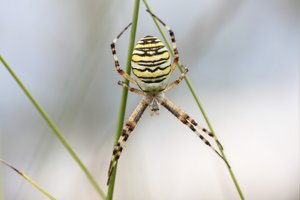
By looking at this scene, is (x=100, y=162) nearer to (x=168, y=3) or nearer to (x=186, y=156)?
(x=168, y=3)

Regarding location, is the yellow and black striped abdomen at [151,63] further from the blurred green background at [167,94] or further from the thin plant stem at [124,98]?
the blurred green background at [167,94]

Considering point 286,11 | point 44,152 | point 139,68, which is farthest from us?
point 286,11

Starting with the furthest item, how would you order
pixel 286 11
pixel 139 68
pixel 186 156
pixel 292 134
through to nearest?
pixel 186 156
pixel 286 11
pixel 292 134
pixel 139 68

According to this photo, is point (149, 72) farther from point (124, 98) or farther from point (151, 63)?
point (124, 98)

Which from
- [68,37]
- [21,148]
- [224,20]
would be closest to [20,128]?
[21,148]

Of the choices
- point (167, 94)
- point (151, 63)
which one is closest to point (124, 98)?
point (151, 63)

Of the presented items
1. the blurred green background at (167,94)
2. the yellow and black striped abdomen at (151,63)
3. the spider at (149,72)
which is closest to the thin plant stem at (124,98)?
the spider at (149,72)

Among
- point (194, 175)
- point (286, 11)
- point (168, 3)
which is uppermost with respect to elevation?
point (168, 3)
